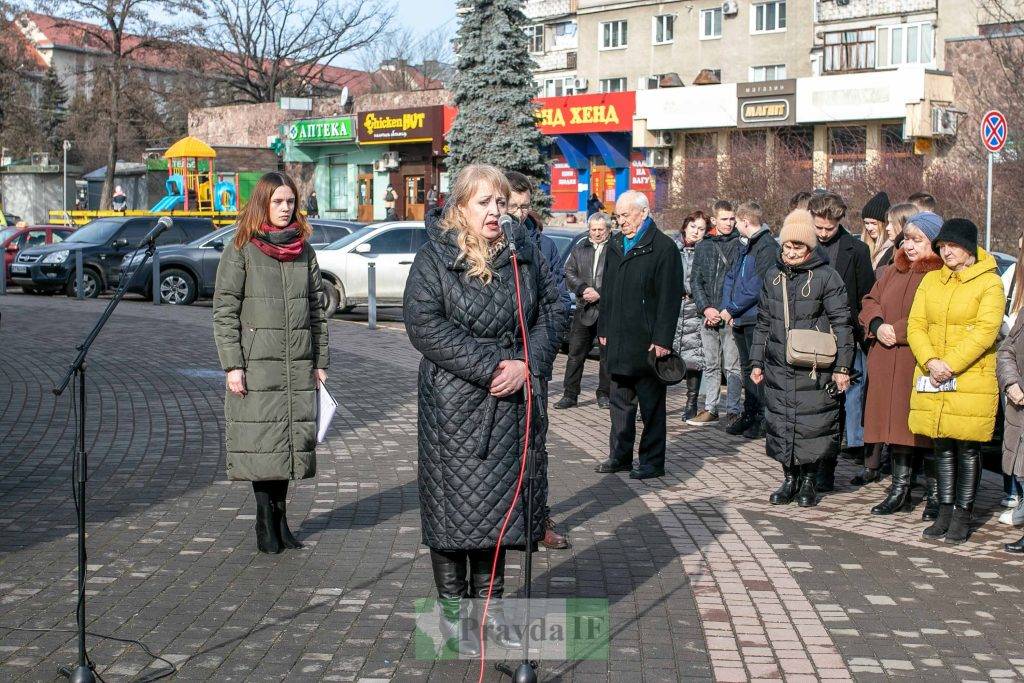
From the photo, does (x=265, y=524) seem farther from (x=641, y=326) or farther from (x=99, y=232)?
(x=99, y=232)

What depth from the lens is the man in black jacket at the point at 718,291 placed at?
11766mm

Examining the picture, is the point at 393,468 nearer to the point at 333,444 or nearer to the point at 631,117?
the point at 333,444

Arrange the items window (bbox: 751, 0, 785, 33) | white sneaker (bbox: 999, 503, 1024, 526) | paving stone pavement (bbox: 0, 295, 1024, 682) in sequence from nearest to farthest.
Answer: paving stone pavement (bbox: 0, 295, 1024, 682), white sneaker (bbox: 999, 503, 1024, 526), window (bbox: 751, 0, 785, 33)

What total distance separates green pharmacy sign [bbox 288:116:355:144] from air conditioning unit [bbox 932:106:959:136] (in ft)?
86.0

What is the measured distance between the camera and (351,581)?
6691 mm

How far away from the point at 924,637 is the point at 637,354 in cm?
385

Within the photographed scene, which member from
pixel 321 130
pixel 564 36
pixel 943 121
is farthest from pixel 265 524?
pixel 564 36

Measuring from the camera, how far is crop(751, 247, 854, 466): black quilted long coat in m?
8.55

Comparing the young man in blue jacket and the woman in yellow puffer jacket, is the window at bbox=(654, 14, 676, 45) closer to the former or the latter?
the young man in blue jacket

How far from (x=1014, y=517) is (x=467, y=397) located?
4.48m

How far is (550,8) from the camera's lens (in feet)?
212

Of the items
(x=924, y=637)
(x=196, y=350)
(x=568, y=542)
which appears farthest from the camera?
(x=196, y=350)

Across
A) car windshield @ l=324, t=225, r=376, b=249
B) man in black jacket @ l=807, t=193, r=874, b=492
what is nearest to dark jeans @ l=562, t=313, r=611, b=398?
man in black jacket @ l=807, t=193, r=874, b=492

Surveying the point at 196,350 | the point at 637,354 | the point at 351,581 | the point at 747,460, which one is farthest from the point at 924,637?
the point at 196,350
